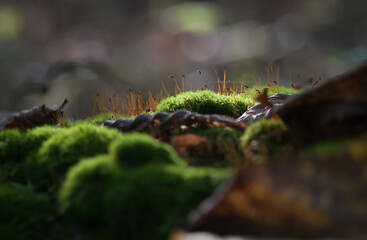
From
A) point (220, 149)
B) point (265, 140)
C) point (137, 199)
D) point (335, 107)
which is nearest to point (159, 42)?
point (220, 149)

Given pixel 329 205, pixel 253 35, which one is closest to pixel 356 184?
pixel 329 205

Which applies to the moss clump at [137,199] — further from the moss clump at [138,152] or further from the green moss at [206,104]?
the green moss at [206,104]

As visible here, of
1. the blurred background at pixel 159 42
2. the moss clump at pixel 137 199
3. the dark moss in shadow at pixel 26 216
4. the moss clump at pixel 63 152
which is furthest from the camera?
the blurred background at pixel 159 42

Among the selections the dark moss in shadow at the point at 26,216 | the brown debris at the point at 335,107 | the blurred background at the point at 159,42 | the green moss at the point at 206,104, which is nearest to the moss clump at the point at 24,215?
the dark moss in shadow at the point at 26,216

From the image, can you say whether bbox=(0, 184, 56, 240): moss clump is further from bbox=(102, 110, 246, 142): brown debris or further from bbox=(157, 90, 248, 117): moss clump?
bbox=(157, 90, 248, 117): moss clump

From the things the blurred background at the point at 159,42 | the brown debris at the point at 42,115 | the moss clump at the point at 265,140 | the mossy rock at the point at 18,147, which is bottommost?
the moss clump at the point at 265,140

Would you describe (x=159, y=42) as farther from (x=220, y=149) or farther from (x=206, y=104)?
(x=220, y=149)

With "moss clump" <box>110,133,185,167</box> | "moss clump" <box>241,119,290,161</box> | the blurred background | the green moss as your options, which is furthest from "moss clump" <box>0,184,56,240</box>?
the blurred background

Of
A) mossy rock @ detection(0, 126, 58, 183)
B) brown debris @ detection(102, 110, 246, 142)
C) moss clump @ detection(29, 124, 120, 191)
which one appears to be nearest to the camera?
moss clump @ detection(29, 124, 120, 191)
